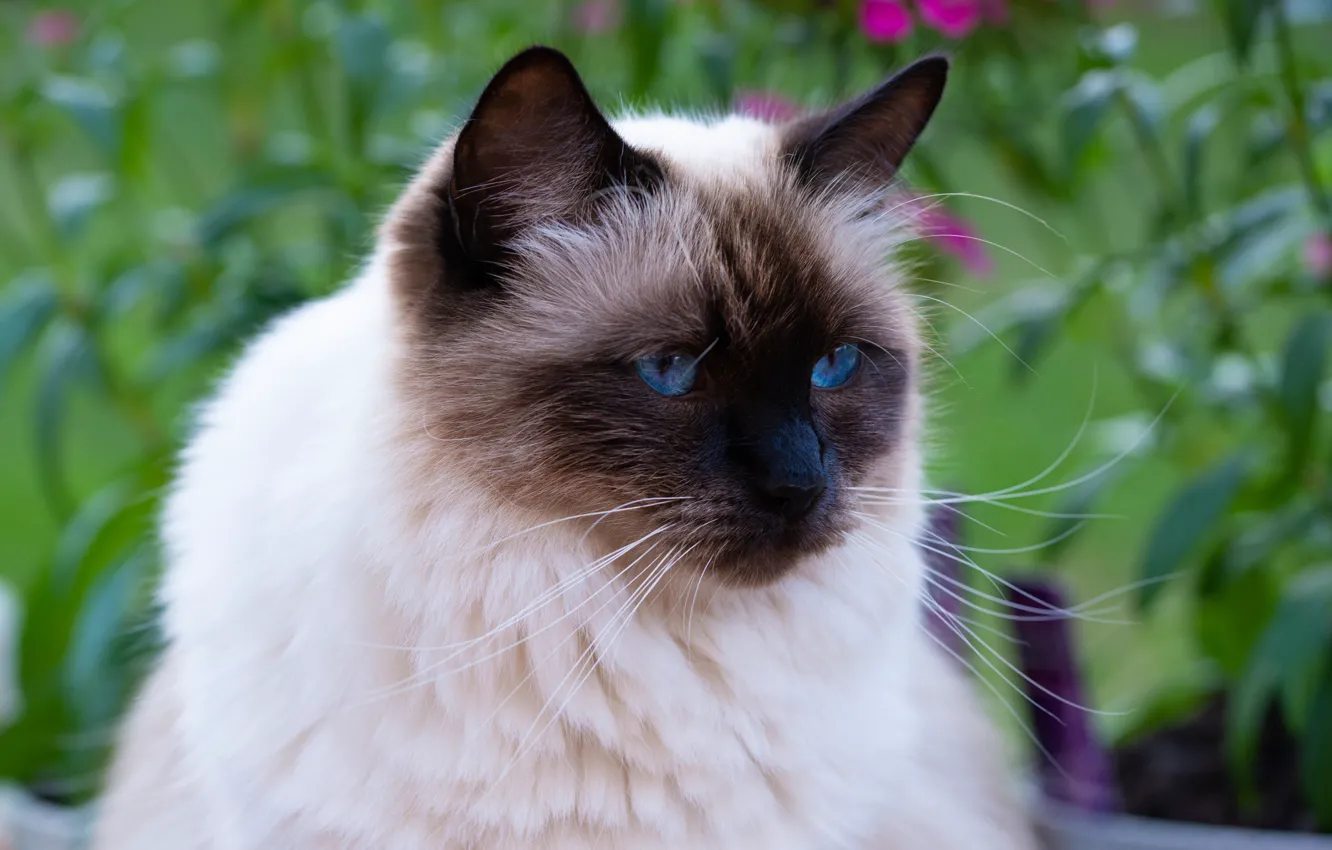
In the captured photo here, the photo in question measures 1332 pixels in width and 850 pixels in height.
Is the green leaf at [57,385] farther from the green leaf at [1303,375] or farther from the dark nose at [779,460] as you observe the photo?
the green leaf at [1303,375]

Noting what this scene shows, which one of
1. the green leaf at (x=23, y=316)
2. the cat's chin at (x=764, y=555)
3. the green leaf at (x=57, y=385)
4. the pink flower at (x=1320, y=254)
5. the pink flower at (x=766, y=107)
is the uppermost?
the pink flower at (x=1320, y=254)

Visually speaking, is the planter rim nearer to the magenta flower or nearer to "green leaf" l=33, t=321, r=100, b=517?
the magenta flower

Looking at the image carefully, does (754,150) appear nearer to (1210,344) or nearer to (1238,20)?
(1238,20)

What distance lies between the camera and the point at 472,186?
2.79 feet

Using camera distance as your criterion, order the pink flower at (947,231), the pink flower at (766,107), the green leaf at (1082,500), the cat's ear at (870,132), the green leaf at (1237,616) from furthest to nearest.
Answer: the green leaf at (1237,616), the green leaf at (1082,500), the pink flower at (766,107), the pink flower at (947,231), the cat's ear at (870,132)

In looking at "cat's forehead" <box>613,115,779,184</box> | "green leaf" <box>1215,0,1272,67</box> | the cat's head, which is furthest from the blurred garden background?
the cat's head

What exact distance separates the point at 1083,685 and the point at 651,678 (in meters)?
0.85

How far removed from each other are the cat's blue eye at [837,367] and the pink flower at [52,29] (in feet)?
4.44

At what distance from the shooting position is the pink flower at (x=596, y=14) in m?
1.64

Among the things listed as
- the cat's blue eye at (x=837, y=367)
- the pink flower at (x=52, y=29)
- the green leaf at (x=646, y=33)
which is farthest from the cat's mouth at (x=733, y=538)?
the pink flower at (x=52, y=29)

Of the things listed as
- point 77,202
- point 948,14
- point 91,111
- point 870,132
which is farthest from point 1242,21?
point 77,202

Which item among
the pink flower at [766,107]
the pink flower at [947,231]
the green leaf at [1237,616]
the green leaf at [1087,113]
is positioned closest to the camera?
the pink flower at [947,231]

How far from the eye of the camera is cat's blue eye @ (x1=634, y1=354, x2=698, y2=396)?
87 centimetres

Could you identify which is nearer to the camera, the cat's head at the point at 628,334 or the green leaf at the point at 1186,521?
the cat's head at the point at 628,334
